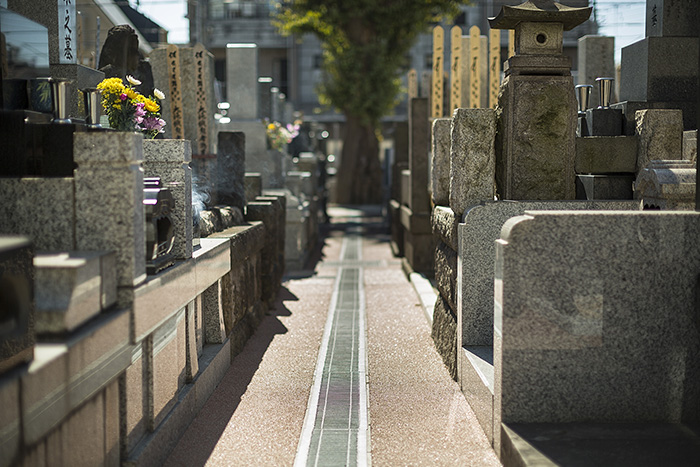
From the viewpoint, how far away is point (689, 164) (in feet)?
14.9

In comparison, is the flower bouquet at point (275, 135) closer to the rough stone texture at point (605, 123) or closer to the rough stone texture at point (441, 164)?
the rough stone texture at point (441, 164)

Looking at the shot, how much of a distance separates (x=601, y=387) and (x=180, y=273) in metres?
2.23

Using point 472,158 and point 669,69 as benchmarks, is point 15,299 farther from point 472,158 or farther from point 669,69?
point 669,69

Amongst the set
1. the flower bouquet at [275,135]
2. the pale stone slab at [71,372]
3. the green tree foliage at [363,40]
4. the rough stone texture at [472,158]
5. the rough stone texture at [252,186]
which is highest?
the green tree foliage at [363,40]

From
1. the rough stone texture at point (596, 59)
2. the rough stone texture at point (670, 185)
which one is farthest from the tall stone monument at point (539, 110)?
the rough stone texture at point (596, 59)

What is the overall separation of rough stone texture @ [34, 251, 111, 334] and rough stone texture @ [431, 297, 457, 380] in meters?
3.02

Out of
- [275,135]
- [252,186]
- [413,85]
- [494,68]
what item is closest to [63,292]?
[252,186]

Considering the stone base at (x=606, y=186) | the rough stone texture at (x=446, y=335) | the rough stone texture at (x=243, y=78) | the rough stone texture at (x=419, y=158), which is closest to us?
the rough stone texture at (x=446, y=335)

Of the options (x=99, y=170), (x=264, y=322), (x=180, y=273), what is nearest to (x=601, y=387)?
(x=180, y=273)

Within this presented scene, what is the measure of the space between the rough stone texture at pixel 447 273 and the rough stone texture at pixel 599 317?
5.87 ft

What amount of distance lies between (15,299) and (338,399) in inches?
108

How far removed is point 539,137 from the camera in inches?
196

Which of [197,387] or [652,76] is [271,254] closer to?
[197,387]

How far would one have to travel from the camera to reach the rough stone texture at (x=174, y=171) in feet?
13.8
